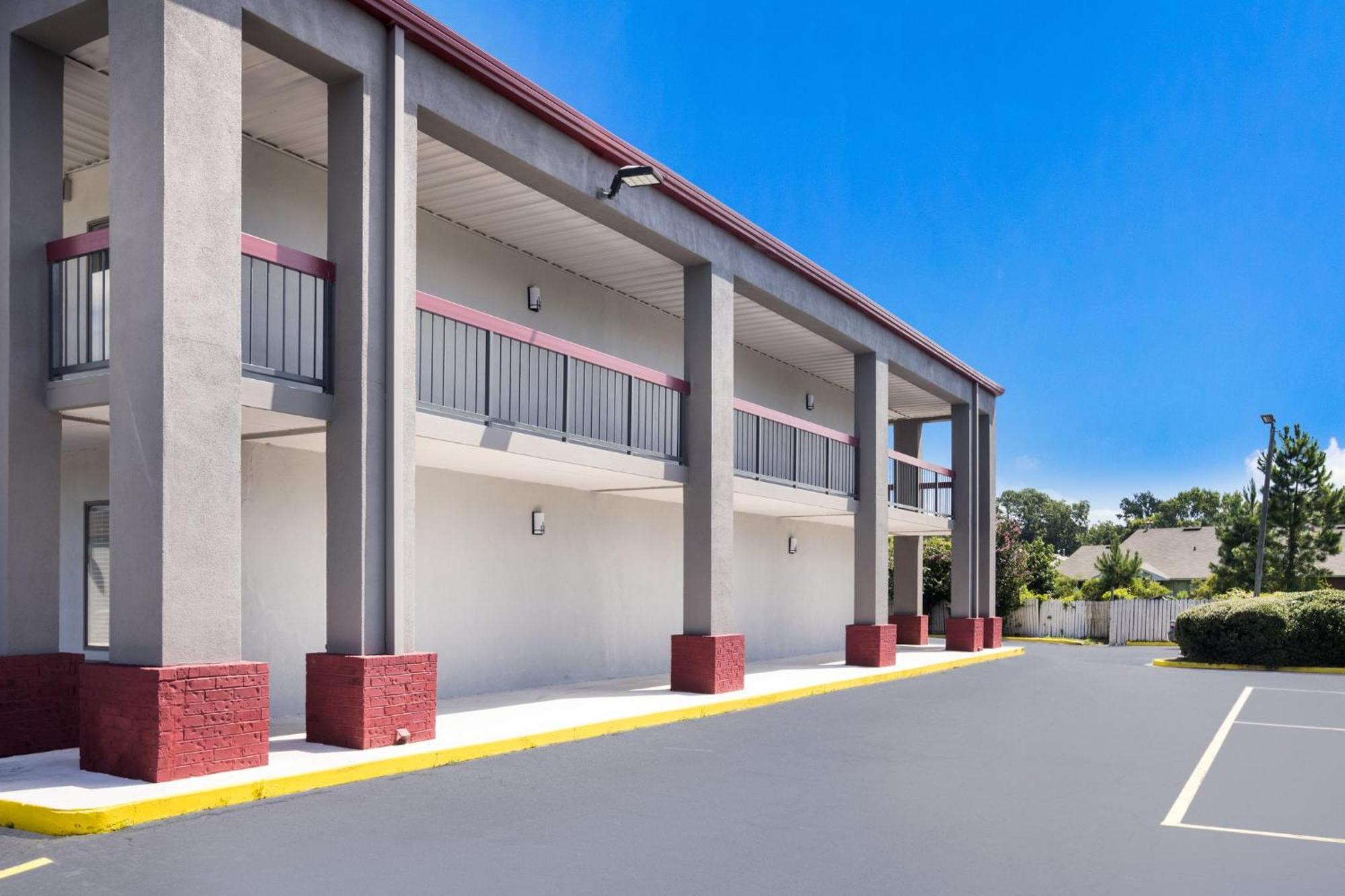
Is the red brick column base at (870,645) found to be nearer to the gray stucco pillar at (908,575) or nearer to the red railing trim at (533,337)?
the gray stucco pillar at (908,575)

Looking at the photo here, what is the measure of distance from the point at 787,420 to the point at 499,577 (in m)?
5.97

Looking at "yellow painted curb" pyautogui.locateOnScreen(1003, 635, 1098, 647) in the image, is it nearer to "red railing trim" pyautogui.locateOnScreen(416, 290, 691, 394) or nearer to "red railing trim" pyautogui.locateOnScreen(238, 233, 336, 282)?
"red railing trim" pyautogui.locateOnScreen(416, 290, 691, 394)

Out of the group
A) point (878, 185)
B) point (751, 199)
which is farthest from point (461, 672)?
point (751, 199)

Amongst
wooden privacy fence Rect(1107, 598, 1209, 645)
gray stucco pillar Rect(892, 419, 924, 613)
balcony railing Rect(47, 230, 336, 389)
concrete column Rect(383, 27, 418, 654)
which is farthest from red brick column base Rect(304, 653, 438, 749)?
wooden privacy fence Rect(1107, 598, 1209, 645)

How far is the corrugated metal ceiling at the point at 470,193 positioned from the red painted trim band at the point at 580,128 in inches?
36.4

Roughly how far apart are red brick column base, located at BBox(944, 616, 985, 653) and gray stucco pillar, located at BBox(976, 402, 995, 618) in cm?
171

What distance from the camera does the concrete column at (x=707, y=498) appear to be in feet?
53.1

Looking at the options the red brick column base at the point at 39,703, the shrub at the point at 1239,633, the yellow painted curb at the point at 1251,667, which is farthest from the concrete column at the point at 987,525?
the red brick column base at the point at 39,703

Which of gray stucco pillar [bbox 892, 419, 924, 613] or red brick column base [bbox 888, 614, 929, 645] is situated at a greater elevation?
gray stucco pillar [bbox 892, 419, 924, 613]

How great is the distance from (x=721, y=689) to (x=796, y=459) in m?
5.81

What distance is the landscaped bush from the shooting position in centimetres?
2478

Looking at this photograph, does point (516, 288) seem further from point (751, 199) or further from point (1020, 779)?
point (751, 199)

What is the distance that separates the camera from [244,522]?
40.7 feet

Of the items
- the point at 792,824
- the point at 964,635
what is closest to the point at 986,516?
the point at 964,635
